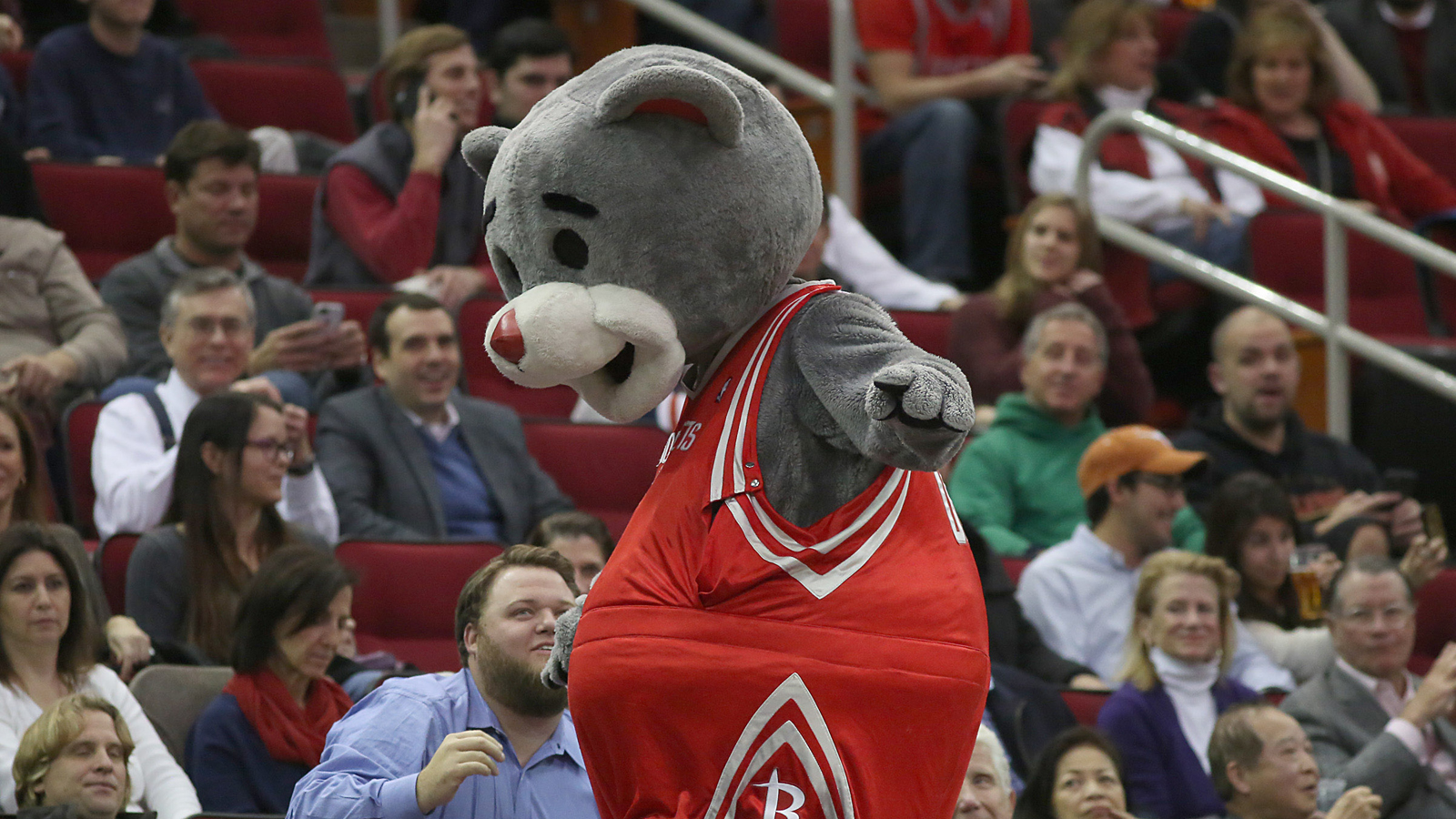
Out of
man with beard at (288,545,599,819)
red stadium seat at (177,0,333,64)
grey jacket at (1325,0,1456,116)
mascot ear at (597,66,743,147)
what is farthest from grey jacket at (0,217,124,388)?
grey jacket at (1325,0,1456,116)

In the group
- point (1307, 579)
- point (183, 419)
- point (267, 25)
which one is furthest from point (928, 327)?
point (267, 25)

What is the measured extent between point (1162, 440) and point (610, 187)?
2.74 m

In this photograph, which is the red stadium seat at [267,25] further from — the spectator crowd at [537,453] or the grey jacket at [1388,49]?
the grey jacket at [1388,49]

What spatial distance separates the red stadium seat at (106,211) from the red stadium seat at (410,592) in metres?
1.65

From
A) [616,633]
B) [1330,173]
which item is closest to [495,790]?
[616,633]

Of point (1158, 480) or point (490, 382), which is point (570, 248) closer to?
point (1158, 480)

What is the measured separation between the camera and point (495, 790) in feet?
10.5

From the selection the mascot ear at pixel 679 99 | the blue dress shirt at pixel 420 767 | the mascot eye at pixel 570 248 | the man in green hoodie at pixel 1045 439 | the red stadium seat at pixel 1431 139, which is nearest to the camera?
the mascot ear at pixel 679 99

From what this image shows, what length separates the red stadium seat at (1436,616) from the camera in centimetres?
512

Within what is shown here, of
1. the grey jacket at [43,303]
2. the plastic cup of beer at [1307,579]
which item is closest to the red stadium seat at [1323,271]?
the plastic cup of beer at [1307,579]

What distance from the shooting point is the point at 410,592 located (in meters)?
4.37

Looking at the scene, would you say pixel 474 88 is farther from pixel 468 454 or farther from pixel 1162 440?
pixel 1162 440

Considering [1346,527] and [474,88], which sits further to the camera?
[474,88]

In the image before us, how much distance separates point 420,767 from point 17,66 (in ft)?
11.8
